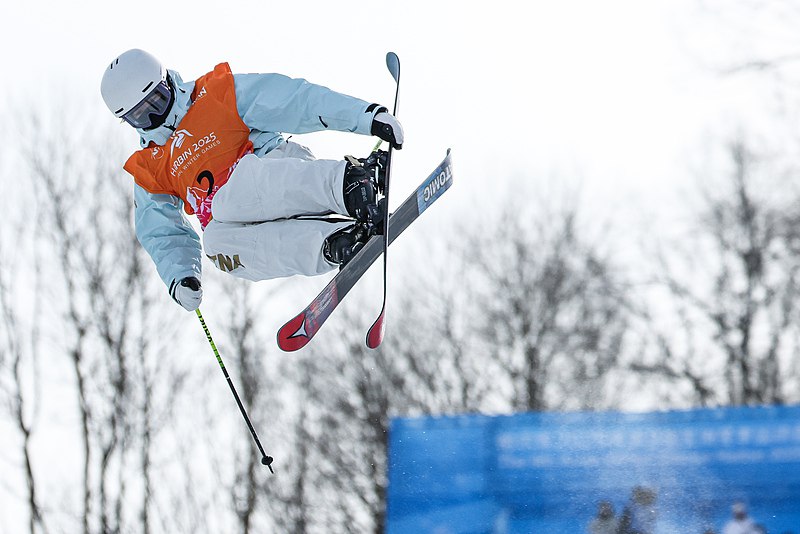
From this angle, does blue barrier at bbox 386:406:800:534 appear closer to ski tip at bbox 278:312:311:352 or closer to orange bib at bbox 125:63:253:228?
ski tip at bbox 278:312:311:352

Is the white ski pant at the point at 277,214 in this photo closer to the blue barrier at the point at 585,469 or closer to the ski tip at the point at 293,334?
the ski tip at the point at 293,334

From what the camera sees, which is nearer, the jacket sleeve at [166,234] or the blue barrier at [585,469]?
the jacket sleeve at [166,234]

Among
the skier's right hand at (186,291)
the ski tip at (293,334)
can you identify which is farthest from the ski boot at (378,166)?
the skier's right hand at (186,291)

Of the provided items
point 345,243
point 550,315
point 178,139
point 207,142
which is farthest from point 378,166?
point 550,315

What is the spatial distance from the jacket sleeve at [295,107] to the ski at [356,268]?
47 cm

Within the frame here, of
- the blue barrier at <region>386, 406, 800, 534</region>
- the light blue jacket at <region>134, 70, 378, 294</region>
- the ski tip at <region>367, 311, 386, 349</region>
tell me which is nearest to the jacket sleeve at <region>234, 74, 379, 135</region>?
the light blue jacket at <region>134, 70, 378, 294</region>

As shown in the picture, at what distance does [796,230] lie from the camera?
15.2 m

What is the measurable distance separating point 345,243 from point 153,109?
894 millimetres

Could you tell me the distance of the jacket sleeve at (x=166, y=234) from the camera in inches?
186

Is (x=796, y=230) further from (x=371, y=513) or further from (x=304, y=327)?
(x=304, y=327)

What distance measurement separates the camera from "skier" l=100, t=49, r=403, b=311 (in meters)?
4.21

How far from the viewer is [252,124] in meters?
4.41

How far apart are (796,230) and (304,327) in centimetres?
1211

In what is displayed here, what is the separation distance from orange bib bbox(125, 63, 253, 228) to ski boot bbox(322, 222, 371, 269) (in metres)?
0.48
